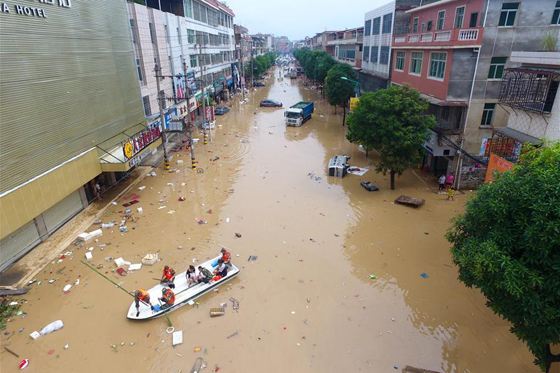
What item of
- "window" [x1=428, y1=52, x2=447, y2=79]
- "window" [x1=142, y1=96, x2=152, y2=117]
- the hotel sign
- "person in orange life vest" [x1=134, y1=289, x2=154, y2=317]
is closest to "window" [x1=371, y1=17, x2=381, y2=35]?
"window" [x1=428, y1=52, x2=447, y2=79]

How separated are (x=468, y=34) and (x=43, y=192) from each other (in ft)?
72.1

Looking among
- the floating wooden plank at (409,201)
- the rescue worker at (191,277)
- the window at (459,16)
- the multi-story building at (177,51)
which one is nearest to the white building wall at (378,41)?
the window at (459,16)

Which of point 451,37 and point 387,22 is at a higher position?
point 387,22

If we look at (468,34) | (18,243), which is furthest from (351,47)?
(18,243)

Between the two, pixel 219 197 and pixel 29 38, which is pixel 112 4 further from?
A: pixel 219 197

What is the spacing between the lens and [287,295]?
38.3ft

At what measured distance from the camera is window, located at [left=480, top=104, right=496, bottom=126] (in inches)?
749

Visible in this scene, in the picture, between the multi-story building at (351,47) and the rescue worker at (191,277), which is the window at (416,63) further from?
the rescue worker at (191,277)

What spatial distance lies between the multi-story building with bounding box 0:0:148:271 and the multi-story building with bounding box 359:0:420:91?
21447 mm

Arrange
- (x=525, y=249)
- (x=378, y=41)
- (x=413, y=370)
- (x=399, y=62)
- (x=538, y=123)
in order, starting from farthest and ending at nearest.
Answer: (x=378, y=41) → (x=399, y=62) → (x=538, y=123) → (x=413, y=370) → (x=525, y=249)

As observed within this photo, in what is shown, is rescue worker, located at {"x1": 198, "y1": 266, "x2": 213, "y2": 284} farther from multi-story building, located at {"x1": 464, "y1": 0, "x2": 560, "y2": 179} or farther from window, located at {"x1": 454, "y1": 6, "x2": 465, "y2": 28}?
window, located at {"x1": 454, "y1": 6, "x2": 465, "y2": 28}

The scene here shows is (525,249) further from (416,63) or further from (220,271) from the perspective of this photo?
(416,63)

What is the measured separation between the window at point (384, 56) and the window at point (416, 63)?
5.88 metres

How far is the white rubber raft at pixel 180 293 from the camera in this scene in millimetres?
10445
